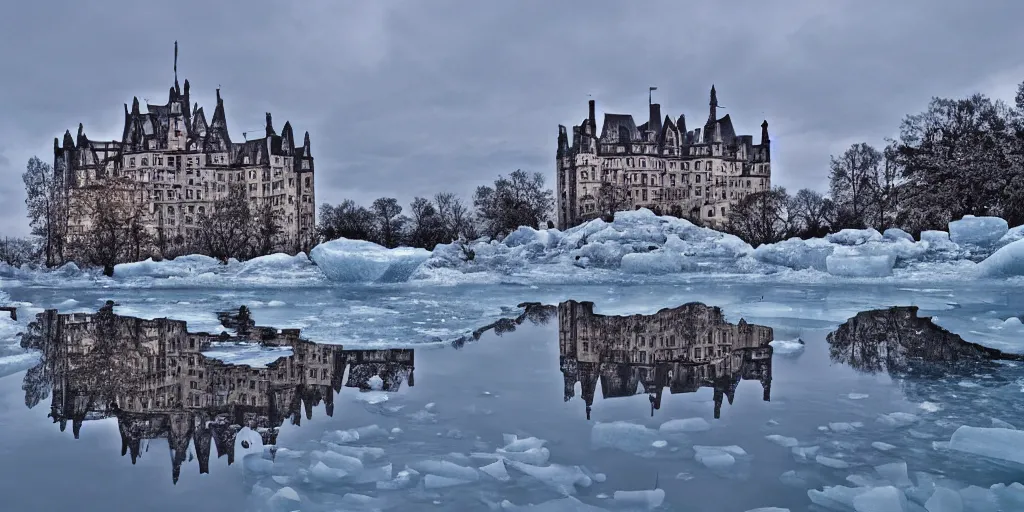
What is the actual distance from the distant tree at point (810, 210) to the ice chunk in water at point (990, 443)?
136 feet

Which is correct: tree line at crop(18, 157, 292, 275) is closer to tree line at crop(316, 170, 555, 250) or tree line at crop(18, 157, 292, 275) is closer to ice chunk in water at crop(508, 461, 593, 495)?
tree line at crop(316, 170, 555, 250)

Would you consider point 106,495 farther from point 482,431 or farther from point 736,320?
point 736,320

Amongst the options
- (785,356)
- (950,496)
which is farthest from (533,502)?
(785,356)

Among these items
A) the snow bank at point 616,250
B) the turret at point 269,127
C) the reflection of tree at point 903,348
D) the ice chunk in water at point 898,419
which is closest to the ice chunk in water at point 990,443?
the ice chunk in water at point 898,419

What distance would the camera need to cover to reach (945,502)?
306 cm

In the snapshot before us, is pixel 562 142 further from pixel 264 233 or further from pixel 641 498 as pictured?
pixel 641 498

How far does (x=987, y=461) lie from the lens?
12.2 ft

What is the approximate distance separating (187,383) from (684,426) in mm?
4176

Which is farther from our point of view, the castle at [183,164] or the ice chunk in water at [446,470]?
the castle at [183,164]

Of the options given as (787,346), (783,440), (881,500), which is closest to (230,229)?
(787,346)

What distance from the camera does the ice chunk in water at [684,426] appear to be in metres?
4.37

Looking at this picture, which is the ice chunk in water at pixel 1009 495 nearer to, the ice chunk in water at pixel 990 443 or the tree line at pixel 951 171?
the ice chunk in water at pixel 990 443

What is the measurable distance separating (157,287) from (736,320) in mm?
18662

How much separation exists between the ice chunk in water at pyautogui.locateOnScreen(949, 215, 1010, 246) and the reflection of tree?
1652cm
